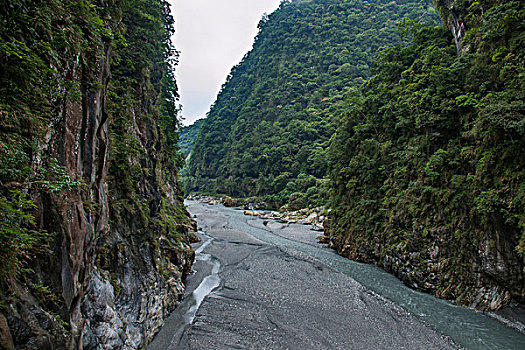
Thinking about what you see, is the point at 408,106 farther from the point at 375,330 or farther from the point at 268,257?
the point at 268,257

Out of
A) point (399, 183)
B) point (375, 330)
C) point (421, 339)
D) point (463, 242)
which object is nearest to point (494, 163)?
point (463, 242)

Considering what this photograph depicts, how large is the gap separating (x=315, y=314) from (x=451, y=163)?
8.75 meters

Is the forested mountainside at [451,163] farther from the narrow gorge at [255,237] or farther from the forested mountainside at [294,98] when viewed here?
the forested mountainside at [294,98]

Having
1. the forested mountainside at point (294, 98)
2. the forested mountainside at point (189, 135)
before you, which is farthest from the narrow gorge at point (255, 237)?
the forested mountainside at point (189, 135)

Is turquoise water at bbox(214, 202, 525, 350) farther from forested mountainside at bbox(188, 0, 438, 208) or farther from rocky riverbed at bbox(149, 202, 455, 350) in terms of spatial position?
forested mountainside at bbox(188, 0, 438, 208)

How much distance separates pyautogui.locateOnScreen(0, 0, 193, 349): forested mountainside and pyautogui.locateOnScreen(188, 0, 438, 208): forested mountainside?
103ft

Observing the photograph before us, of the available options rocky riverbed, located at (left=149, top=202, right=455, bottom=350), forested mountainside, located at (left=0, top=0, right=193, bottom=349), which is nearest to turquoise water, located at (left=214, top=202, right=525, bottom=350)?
rocky riverbed, located at (left=149, top=202, right=455, bottom=350)

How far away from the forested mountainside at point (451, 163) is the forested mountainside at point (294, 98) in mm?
21113

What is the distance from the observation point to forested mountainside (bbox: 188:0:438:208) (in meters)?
52.3

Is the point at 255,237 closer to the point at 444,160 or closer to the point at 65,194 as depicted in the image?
the point at 444,160

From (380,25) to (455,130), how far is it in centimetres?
7341

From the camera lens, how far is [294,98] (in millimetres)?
63500

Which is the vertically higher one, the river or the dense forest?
the dense forest

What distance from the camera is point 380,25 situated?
66.1 metres
